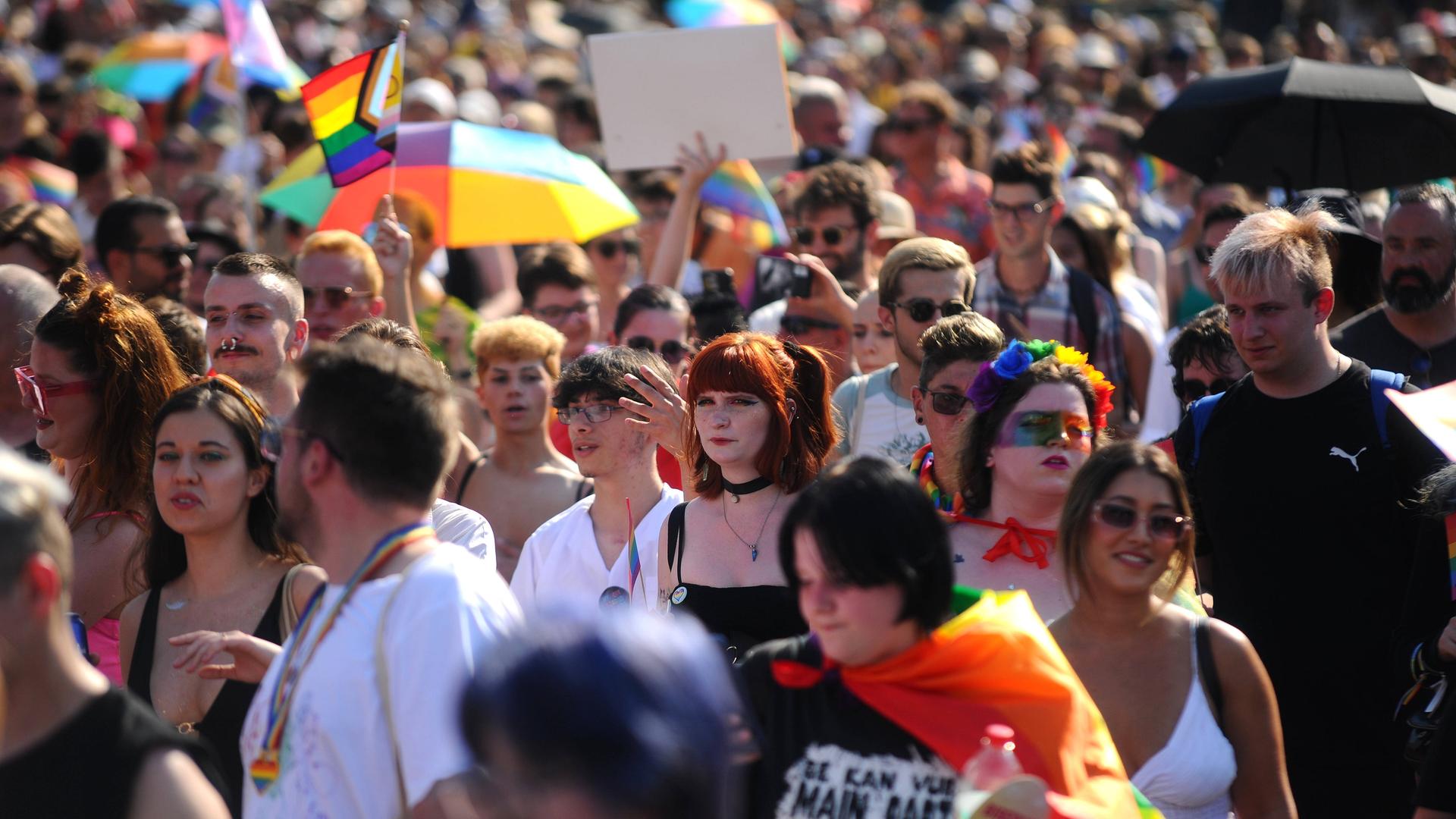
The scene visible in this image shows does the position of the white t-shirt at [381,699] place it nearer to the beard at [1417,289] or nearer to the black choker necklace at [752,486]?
the black choker necklace at [752,486]

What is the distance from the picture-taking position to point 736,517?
171 inches

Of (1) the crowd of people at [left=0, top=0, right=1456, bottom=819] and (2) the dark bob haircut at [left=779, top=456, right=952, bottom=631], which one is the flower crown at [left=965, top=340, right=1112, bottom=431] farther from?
(2) the dark bob haircut at [left=779, top=456, right=952, bottom=631]

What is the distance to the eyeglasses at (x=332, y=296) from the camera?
6043 millimetres

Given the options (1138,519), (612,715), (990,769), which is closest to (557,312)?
(1138,519)

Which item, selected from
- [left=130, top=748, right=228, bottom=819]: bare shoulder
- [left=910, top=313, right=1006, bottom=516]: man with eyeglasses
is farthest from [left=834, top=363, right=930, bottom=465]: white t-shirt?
[left=130, top=748, right=228, bottom=819]: bare shoulder

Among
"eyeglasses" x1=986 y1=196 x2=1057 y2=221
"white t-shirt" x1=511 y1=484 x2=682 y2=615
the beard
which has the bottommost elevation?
"white t-shirt" x1=511 y1=484 x2=682 y2=615

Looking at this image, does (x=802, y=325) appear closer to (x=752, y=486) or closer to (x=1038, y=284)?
(x=1038, y=284)

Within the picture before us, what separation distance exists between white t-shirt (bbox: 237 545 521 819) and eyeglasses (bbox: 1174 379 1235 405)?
10.8 feet

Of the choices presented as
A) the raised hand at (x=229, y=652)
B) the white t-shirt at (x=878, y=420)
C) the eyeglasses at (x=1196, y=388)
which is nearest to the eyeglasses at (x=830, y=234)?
the white t-shirt at (x=878, y=420)

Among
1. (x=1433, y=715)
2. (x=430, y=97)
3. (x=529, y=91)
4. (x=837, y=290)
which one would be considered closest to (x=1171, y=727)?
A: (x=1433, y=715)

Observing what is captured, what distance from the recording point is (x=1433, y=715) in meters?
3.81

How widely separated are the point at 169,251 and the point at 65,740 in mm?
4763

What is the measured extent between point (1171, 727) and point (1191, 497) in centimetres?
142

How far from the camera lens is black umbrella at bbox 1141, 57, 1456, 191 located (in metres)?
6.54
